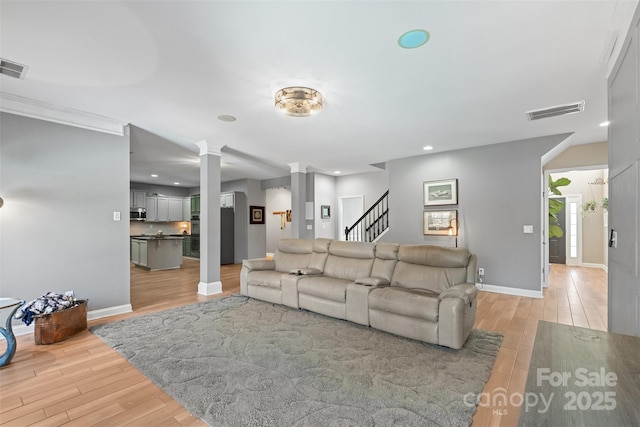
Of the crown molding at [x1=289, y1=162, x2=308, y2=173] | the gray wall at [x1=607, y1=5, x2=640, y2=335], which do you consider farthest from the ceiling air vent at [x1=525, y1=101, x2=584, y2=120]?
the crown molding at [x1=289, y1=162, x2=308, y2=173]

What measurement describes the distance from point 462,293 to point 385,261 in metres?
1.14

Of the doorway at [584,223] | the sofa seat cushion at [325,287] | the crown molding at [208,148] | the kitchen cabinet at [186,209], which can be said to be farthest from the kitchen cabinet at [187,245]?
the doorway at [584,223]

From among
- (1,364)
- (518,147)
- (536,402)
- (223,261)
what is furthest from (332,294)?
(223,261)

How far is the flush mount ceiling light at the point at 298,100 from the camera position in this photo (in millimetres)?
2863

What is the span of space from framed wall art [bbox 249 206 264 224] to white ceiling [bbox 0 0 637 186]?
16.2ft

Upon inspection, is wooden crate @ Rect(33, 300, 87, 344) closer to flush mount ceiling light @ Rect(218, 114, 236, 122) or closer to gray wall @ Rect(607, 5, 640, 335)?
flush mount ceiling light @ Rect(218, 114, 236, 122)

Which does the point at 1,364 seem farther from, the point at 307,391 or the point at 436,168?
the point at 436,168

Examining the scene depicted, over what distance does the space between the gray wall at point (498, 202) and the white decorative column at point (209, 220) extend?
382 cm

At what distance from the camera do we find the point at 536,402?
2.63 ft

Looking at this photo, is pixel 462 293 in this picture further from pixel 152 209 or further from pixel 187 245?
pixel 152 209

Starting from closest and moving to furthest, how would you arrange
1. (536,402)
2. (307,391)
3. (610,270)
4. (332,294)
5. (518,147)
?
(536,402) → (307,391) → (610,270) → (332,294) → (518,147)

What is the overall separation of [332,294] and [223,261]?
573 centimetres

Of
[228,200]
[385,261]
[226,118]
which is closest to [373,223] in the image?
[385,261]

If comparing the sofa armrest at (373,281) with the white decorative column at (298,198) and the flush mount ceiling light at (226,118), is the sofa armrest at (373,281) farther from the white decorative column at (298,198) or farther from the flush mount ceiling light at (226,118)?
the white decorative column at (298,198)
